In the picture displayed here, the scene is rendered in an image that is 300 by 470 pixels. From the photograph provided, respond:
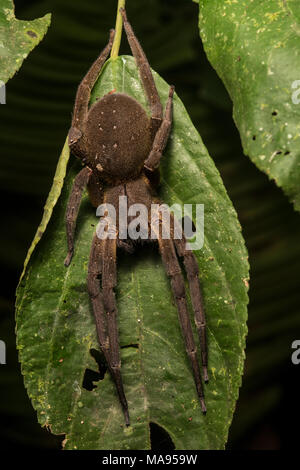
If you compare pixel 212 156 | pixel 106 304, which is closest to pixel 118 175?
pixel 106 304

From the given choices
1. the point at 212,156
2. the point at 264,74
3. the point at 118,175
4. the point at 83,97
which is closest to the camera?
the point at 264,74

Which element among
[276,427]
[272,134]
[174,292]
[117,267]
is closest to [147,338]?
[174,292]

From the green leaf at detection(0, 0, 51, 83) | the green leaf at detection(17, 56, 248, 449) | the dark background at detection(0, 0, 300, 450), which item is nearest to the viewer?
the green leaf at detection(0, 0, 51, 83)

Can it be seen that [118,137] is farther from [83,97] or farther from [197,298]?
[197,298]

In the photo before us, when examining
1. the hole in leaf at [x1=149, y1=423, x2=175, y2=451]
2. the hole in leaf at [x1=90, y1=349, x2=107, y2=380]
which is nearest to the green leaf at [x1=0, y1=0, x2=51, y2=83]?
the hole in leaf at [x1=90, y1=349, x2=107, y2=380]

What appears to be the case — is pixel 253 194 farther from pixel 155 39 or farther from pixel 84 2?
pixel 84 2

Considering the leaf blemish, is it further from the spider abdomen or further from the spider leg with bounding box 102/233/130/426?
the spider leg with bounding box 102/233/130/426
